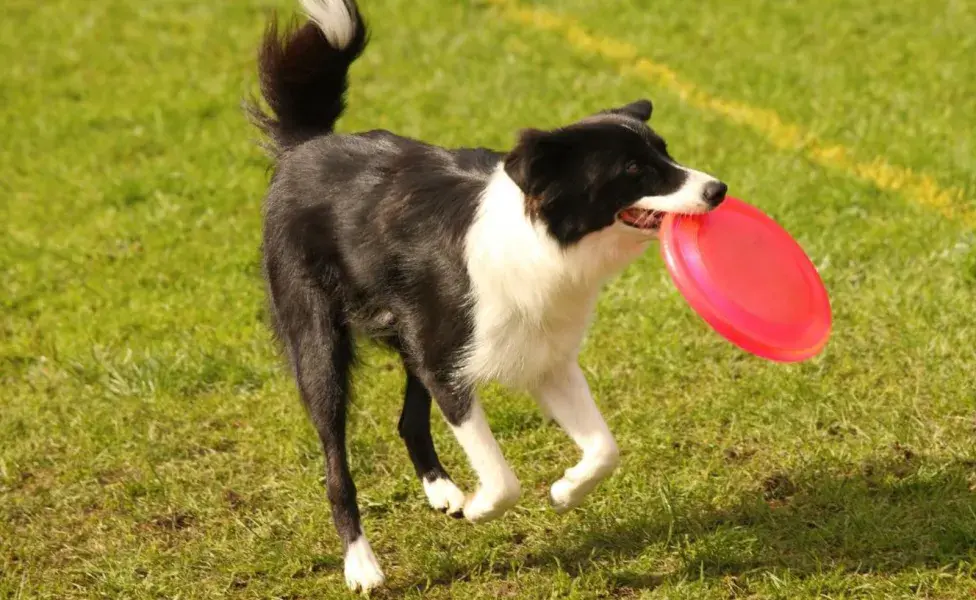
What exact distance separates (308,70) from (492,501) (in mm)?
1677

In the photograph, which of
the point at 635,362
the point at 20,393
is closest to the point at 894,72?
the point at 635,362

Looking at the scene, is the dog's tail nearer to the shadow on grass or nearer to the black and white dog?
the black and white dog

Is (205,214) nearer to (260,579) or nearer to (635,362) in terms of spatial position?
(635,362)

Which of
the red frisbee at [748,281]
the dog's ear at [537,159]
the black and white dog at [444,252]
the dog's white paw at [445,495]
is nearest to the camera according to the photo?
the dog's ear at [537,159]

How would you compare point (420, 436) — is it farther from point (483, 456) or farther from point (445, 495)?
point (483, 456)

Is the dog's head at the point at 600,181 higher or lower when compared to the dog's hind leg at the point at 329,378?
higher

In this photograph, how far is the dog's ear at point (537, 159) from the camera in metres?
3.82

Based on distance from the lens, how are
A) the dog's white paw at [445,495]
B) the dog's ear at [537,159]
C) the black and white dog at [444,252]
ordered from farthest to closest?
the dog's white paw at [445,495] < the black and white dog at [444,252] < the dog's ear at [537,159]

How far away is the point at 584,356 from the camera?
6.03 metres

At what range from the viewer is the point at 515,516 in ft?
15.8

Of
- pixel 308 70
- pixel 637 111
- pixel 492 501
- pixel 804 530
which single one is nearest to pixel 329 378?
pixel 492 501

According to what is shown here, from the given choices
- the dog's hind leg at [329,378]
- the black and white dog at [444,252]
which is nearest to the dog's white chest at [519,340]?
the black and white dog at [444,252]

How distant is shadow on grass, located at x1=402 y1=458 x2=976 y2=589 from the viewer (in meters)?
4.36

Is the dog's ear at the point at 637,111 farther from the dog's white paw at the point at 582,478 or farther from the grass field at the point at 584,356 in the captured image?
the grass field at the point at 584,356
